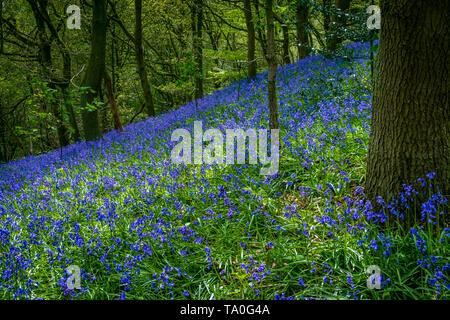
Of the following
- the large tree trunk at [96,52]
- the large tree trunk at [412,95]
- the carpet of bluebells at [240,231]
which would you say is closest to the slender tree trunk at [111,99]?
the large tree trunk at [96,52]

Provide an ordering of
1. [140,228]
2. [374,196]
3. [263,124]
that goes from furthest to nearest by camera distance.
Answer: [263,124], [140,228], [374,196]

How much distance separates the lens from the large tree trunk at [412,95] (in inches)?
111

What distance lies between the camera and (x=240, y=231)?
148 inches

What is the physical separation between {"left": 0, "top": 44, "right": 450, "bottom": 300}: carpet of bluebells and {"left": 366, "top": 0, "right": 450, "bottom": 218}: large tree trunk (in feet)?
0.81

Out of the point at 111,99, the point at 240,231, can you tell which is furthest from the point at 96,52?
the point at 240,231

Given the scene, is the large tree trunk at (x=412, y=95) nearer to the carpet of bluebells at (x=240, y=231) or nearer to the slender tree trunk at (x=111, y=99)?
the carpet of bluebells at (x=240, y=231)

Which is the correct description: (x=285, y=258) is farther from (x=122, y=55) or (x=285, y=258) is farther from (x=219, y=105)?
(x=122, y=55)

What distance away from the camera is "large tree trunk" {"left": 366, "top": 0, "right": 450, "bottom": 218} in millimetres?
2822

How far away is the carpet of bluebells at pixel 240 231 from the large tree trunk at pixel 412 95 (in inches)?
9.7

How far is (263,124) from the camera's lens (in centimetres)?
681

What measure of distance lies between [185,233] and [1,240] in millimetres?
2740

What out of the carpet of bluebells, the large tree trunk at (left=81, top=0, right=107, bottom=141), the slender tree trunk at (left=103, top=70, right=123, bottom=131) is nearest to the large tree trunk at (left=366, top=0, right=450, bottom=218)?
the carpet of bluebells
